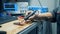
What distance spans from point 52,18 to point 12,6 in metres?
0.77

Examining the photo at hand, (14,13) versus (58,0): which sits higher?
(58,0)

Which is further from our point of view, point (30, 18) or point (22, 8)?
point (22, 8)

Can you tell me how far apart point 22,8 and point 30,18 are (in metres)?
0.85

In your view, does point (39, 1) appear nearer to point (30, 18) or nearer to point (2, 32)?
point (30, 18)

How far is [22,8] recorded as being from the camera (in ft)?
6.41

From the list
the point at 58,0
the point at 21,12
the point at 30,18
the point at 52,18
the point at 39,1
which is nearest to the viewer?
the point at 30,18

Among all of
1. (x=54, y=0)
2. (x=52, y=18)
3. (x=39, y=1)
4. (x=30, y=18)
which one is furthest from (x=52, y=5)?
(x=30, y=18)

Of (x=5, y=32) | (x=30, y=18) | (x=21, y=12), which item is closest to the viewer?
(x=5, y=32)

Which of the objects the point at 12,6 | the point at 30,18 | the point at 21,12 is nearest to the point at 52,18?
the point at 30,18

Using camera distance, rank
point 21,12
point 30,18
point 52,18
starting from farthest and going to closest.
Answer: point 21,12, point 52,18, point 30,18

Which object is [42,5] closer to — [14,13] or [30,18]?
[14,13]

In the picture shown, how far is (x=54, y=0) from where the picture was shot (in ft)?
7.07

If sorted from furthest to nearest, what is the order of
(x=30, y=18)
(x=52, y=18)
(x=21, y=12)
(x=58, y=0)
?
(x=58, y=0)
(x=21, y=12)
(x=52, y=18)
(x=30, y=18)

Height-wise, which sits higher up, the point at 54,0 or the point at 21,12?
the point at 54,0
